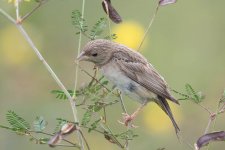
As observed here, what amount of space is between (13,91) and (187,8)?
111 inches

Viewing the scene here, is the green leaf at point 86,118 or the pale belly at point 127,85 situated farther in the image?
the pale belly at point 127,85

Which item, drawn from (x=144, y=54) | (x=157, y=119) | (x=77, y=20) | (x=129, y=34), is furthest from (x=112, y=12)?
(x=144, y=54)

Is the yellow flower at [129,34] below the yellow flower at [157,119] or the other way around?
the other way around

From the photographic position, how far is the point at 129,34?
7703mm

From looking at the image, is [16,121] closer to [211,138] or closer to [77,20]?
[77,20]

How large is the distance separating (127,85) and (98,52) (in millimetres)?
296

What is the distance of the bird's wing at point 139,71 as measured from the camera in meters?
4.79

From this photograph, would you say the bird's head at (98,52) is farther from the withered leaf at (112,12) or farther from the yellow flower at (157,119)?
the yellow flower at (157,119)

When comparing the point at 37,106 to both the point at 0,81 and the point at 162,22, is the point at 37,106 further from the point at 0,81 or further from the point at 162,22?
the point at 162,22

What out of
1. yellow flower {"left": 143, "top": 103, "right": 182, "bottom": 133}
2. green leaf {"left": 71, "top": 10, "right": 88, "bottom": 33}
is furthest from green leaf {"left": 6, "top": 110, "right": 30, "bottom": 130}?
yellow flower {"left": 143, "top": 103, "right": 182, "bottom": 133}

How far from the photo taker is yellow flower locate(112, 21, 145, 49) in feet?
25.0

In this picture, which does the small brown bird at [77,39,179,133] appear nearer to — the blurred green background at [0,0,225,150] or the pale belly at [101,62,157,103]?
the pale belly at [101,62,157,103]

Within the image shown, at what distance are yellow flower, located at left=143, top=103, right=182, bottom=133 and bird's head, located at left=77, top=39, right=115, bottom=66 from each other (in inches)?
96.3

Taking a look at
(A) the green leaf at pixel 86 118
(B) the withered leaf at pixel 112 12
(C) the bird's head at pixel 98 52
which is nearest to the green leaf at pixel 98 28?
(B) the withered leaf at pixel 112 12
